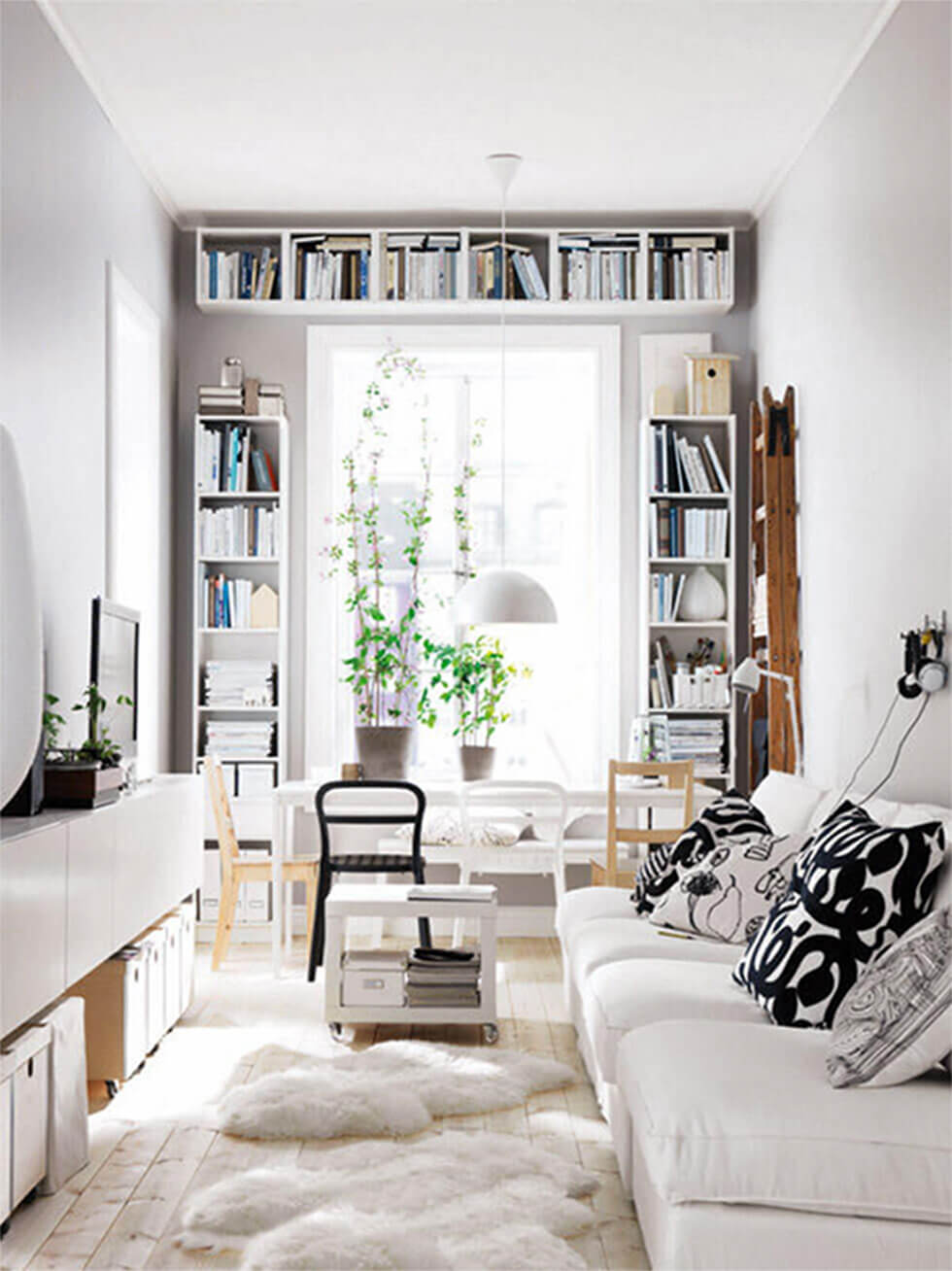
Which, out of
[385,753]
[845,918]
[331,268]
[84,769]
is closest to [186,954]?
[84,769]

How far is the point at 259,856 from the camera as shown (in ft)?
20.5

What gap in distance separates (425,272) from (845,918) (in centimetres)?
417

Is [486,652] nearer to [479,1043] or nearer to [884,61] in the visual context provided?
[479,1043]

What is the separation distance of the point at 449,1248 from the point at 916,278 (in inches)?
113

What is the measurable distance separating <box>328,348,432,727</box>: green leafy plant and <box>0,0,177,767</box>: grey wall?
1.46 m

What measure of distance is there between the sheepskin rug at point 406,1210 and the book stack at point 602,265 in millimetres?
4144

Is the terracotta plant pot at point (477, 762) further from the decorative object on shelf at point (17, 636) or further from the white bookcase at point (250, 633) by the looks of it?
the decorative object on shelf at point (17, 636)

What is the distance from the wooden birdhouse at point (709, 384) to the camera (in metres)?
6.38

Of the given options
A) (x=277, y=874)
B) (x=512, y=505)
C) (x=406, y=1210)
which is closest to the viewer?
(x=406, y=1210)

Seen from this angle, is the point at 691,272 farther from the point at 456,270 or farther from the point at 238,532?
the point at 238,532

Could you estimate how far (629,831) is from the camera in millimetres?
5457

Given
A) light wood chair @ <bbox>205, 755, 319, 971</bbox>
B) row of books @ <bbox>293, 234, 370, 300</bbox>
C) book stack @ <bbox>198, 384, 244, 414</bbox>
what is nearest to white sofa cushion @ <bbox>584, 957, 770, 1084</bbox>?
light wood chair @ <bbox>205, 755, 319, 971</bbox>

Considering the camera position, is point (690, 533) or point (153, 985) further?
point (690, 533)

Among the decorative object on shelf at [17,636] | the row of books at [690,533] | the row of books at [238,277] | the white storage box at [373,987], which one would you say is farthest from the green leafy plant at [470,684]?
the decorative object on shelf at [17,636]
